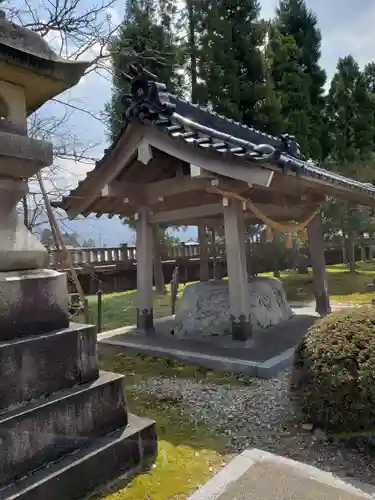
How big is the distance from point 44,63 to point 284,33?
1566 centimetres

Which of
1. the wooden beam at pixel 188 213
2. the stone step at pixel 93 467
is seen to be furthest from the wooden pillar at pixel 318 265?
the stone step at pixel 93 467

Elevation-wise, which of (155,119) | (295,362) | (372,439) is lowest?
(372,439)

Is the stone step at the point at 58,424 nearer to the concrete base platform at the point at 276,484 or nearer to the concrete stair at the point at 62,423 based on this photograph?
the concrete stair at the point at 62,423

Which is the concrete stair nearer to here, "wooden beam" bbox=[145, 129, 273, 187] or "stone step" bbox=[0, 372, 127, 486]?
"stone step" bbox=[0, 372, 127, 486]

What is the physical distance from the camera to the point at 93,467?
8.67 feet

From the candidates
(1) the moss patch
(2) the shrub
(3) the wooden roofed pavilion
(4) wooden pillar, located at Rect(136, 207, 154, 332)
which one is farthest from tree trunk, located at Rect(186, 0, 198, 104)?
(2) the shrub

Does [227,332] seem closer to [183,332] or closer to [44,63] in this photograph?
[183,332]

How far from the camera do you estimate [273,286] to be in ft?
24.6

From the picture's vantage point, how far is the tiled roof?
4.88 meters

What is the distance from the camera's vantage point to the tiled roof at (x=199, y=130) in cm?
488

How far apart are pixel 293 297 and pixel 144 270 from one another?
678 centimetres

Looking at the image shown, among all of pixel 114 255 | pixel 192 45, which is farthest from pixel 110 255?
pixel 192 45

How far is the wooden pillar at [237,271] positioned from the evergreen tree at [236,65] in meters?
6.92

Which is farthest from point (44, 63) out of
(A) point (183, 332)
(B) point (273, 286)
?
(B) point (273, 286)
